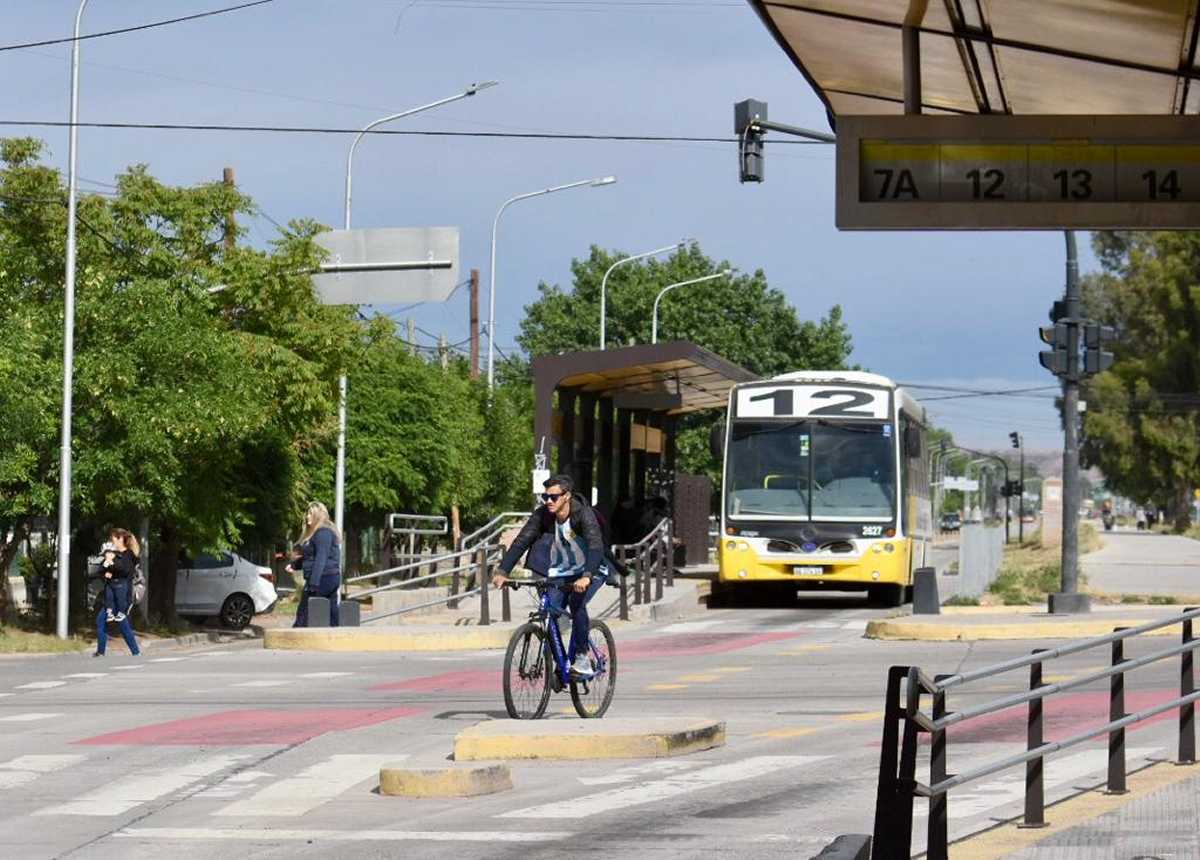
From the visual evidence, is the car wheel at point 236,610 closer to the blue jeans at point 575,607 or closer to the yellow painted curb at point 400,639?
the yellow painted curb at point 400,639

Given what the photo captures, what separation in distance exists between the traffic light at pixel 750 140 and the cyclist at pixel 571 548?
11.4 m

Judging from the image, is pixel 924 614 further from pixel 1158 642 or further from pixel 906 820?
pixel 906 820

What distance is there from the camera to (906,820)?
8.06 meters

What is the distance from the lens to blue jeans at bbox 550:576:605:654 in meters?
14.9

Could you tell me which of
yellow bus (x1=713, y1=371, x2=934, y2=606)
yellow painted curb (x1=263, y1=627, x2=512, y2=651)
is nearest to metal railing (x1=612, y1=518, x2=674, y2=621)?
yellow bus (x1=713, y1=371, x2=934, y2=606)

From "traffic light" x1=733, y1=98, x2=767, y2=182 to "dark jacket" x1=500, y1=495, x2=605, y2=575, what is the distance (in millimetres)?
11454

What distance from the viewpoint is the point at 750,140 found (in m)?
25.8

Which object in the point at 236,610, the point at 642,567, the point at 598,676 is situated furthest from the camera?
the point at 236,610

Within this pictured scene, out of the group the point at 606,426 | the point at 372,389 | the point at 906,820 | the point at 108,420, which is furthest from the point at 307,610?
the point at 372,389

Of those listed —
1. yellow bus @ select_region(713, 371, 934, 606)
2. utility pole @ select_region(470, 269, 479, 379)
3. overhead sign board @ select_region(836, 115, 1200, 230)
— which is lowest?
yellow bus @ select_region(713, 371, 934, 606)

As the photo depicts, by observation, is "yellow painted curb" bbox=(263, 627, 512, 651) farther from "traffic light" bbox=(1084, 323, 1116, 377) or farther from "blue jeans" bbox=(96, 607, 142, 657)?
"traffic light" bbox=(1084, 323, 1116, 377)

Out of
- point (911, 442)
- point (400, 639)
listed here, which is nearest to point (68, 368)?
point (400, 639)

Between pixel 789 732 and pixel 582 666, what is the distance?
1495 mm

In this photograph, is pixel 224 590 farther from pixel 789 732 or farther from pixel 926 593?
pixel 789 732
